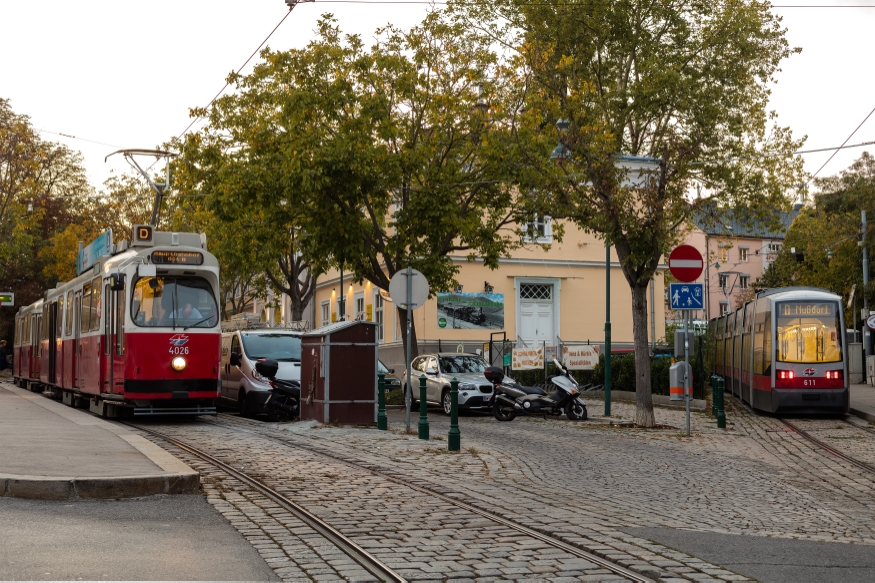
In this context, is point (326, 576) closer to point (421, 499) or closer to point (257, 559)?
point (257, 559)

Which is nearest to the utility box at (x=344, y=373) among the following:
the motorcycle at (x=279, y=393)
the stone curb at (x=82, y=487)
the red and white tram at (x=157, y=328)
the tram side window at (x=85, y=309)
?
the red and white tram at (x=157, y=328)

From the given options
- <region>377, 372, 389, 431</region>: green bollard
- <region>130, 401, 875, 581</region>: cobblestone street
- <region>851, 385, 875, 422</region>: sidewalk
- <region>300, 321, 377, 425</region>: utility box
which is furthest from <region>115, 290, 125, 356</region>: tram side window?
<region>851, 385, 875, 422</region>: sidewalk

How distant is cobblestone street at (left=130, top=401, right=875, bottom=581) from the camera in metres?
6.99

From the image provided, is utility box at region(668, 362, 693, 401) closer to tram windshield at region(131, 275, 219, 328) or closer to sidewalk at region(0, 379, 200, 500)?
tram windshield at region(131, 275, 219, 328)

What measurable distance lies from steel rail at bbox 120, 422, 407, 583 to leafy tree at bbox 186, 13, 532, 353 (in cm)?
1357

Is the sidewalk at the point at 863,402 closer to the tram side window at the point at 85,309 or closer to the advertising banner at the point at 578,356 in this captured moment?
the advertising banner at the point at 578,356

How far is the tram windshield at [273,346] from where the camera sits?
22641mm

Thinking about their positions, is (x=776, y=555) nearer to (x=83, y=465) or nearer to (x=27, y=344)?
(x=83, y=465)

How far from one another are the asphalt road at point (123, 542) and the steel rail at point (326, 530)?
0.61 metres

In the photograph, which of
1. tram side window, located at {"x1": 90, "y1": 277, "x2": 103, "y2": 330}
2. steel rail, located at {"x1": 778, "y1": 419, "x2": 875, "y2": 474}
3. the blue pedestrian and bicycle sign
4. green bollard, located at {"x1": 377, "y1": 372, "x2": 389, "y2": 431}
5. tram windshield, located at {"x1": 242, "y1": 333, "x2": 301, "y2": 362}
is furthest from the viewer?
tram windshield, located at {"x1": 242, "y1": 333, "x2": 301, "y2": 362}

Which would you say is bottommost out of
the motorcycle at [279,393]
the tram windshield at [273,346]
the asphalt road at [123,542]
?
the asphalt road at [123,542]

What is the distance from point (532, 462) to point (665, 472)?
1.75m

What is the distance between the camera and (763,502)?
10.4 meters

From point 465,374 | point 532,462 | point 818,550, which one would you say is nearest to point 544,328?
point 465,374
